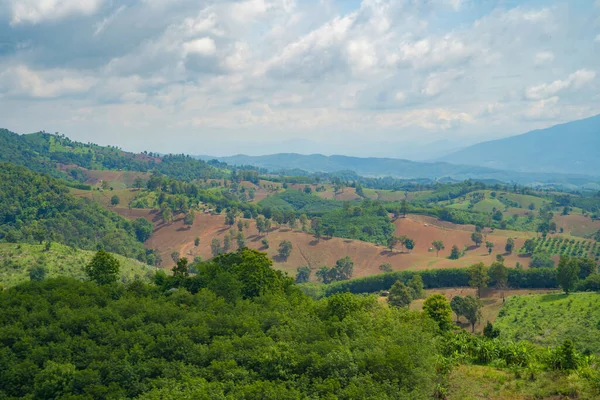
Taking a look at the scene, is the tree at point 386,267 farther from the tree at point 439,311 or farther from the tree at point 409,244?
the tree at point 439,311

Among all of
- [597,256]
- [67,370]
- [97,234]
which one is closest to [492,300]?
[597,256]

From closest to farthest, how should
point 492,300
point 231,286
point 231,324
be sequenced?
1. point 231,324
2. point 231,286
3. point 492,300

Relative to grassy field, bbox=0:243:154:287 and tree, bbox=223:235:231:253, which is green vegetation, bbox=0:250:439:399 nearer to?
grassy field, bbox=0:243:154:287

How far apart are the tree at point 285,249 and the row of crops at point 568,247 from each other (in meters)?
89.9

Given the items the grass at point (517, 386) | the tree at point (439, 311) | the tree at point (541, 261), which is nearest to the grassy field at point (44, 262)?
the tree at point (439, 311)

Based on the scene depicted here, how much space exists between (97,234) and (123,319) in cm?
15217

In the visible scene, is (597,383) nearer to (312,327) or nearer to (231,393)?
(312,327)

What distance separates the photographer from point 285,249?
16912 cm

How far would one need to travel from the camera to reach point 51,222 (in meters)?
173

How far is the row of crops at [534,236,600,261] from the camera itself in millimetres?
161750

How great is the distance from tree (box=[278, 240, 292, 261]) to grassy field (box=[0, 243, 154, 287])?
61929 mm

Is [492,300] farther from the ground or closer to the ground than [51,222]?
closer to the ground

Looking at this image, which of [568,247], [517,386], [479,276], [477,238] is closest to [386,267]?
[479,276]

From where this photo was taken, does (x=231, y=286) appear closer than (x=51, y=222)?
Yes
